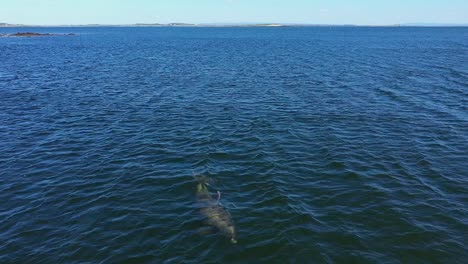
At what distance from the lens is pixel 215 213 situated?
17312mm

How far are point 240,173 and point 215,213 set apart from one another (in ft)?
16.3

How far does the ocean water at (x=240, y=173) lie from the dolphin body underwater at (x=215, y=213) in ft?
1.17

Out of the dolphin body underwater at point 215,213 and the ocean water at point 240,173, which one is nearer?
the ocean water at point 240,173

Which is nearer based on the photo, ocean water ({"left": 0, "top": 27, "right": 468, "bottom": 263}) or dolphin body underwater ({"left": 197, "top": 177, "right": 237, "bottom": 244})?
ocean water ({"left": 0, "top": 27, "right": 468, "bottom": 263})

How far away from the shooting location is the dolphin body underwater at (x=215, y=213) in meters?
16.1

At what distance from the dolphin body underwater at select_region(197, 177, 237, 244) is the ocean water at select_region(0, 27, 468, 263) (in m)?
0.36

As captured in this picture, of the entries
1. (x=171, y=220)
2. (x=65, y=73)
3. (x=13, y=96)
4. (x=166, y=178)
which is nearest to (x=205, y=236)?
(x=171, y=220)

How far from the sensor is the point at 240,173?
2181 cm

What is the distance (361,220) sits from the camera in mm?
16734

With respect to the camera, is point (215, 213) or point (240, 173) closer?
point (215, 213)

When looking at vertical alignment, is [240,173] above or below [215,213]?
above

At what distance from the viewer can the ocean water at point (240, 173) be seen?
15.1 m

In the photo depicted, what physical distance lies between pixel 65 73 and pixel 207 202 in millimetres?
51591

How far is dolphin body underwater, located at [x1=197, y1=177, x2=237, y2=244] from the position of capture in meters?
16.1
